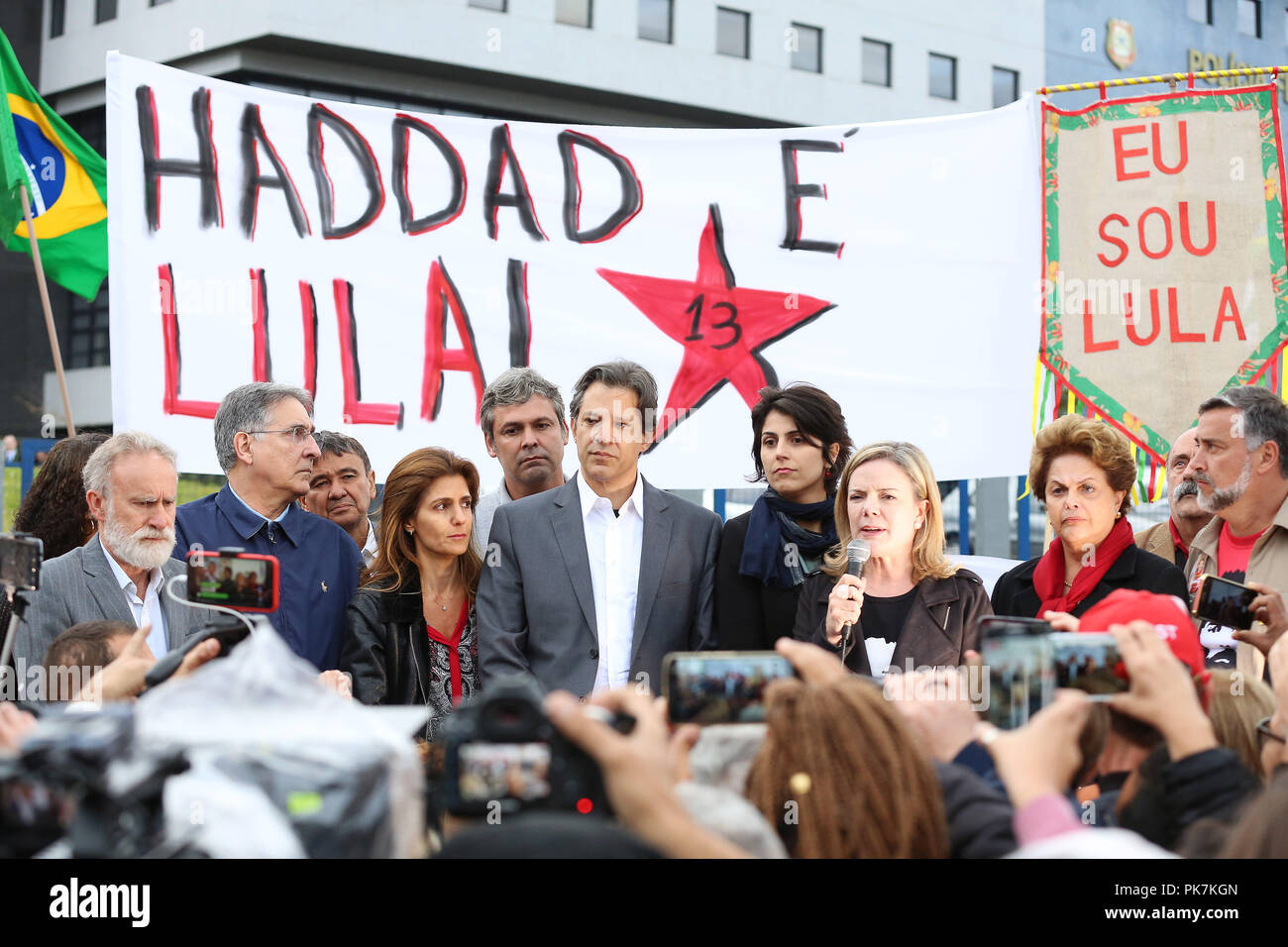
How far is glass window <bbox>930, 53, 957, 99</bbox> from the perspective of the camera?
2922cm

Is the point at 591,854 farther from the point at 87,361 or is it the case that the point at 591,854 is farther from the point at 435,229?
the point at 87,361

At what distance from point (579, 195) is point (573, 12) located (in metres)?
21.3

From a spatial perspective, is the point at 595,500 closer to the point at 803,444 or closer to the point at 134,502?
the point at 803,444

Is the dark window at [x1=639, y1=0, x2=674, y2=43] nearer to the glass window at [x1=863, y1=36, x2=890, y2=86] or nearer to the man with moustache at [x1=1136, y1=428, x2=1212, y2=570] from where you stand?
the glass window at [x1=863, y1=36, x2=890, y2=86]

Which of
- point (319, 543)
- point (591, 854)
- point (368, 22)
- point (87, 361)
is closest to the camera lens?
point (591, 854)

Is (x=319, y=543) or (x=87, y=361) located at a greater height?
(x=87, y=361)

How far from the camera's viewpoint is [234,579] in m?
2.49

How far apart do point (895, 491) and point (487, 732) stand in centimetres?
214

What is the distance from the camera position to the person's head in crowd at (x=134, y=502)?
345 centimetres

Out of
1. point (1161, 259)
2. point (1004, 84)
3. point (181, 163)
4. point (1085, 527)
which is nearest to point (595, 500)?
point (1085, 527)

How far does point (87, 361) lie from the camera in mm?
26359

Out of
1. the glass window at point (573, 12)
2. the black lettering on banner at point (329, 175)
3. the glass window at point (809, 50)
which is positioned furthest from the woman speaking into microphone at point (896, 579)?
the glass window at point (809, 50)

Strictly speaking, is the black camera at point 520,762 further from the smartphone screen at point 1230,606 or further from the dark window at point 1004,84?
the dark window at point 1004,84
